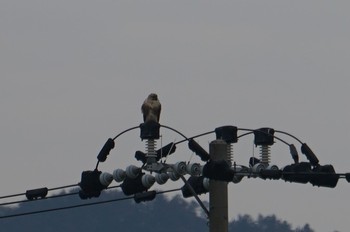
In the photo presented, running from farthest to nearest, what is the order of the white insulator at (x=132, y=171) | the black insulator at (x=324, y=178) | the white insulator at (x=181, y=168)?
the white insulator at (x=132, y=171), the white insulator at (x=181, y=168), the black insulator at (x=324, y=178)

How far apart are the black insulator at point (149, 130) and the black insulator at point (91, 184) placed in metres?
1.85

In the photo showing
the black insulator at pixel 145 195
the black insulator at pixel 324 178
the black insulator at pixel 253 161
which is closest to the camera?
the black insulator at pixel 324 178

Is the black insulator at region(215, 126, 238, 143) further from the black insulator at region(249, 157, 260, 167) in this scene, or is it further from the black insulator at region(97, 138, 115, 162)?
the black insulator at region(97, 138, 115, 162)

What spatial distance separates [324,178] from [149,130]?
3.05 meters

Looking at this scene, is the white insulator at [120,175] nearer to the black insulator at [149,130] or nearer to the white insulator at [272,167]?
the black insulator at [149,130]

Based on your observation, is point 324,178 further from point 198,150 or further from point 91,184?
point 91,184

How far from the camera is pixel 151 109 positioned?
32.0m

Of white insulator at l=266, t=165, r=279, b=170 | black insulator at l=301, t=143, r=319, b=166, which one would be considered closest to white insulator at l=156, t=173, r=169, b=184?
white insulator at l=266, t=165, r=279, b=170

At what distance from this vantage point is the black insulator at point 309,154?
29594 mm

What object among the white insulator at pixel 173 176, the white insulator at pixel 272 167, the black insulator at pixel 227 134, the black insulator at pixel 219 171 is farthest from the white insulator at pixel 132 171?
the white insulator at pixel 272 167

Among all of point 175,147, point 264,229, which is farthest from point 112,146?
point 264,229

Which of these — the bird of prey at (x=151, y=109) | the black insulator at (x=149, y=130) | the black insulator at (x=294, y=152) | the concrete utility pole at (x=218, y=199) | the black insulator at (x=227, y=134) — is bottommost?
the concrete utility pole at (x=218, y=199)

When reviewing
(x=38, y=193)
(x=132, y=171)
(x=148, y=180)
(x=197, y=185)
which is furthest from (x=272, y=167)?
(x=38, y=193)

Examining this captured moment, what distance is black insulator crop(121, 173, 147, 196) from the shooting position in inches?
1222
